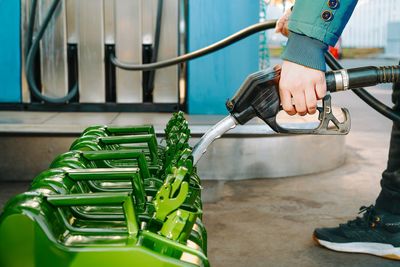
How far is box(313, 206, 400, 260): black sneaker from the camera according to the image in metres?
2.35

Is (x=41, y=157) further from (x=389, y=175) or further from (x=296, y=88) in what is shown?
(x=296, y=88)

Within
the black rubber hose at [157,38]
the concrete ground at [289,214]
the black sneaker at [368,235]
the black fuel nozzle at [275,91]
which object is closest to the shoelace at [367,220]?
the black sneaker at [368,235]

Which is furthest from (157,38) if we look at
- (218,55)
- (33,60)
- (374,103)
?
(374,103)

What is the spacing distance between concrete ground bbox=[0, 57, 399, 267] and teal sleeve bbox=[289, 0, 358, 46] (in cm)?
117

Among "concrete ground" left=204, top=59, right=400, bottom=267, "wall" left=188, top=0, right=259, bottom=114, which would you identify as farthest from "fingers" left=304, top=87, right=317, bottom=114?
"wall" left=188, top=0, right=259, bottom=114

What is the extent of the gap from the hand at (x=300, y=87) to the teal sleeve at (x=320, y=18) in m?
0.07

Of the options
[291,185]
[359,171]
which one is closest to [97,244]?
[291,185]

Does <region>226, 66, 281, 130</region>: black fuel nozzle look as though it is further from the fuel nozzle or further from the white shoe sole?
the white shoe sole

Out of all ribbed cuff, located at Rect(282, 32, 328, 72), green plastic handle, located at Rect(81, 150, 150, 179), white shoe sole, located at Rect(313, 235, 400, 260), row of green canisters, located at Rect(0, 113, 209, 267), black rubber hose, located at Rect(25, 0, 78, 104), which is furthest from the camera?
black rubber hose, located at Rect(25, 0, 78, 104)

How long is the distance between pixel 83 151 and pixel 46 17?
8.92 feet

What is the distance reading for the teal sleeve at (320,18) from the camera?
125 cm

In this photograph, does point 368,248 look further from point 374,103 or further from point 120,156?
point 120,156

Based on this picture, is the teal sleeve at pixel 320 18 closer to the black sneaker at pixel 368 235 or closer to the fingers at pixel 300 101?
the fingers at pixel 300 101

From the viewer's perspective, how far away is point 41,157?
3508 millimetres
